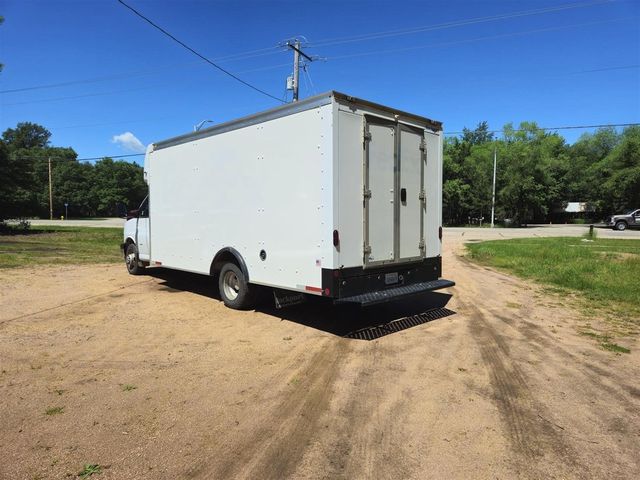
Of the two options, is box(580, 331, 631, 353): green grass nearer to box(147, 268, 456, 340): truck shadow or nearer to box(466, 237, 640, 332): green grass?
box(466, 237, 640, 332): green grass

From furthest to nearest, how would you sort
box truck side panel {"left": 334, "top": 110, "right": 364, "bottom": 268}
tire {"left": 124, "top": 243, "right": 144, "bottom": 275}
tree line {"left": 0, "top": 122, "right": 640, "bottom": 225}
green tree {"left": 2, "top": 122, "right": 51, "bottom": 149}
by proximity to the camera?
green tree {"left": 2, "top": 122, "right": 51, "bottom": 149} → tree line {"left": 0, "top": 122, "right": 640, "bottom": 225} → tire {"left": 124, "top": 243, "right": 144, "bottom": 275} → box truck side panel {"left": 334, "top": 110, "right": 364, "bottom": 268}

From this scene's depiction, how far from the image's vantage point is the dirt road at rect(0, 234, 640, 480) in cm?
320

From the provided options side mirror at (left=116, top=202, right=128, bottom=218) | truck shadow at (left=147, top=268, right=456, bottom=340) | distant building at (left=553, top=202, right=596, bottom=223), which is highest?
distant building at (left=553, top=202, right=596, bottom=223)

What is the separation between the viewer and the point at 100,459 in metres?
3.18

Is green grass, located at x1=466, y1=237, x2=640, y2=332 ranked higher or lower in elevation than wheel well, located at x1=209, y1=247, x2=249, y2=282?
lower

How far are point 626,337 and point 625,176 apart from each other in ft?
165

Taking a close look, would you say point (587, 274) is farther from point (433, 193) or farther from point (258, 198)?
point (258, 198)

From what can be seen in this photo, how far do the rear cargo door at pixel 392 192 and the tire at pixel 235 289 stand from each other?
87.4 inches

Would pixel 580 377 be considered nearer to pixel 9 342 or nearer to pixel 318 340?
pixel 318 340

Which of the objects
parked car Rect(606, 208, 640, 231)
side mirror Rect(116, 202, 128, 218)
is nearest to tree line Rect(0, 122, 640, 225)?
parked car Rect(606, 208, 640, 231)

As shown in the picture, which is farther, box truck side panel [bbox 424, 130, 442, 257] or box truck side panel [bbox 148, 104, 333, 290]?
box truck side panel [bbox 424, 130, 442, 257]

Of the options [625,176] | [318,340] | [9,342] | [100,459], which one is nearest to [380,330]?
[318,340]

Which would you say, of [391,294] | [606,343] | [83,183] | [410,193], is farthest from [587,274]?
[83,183]

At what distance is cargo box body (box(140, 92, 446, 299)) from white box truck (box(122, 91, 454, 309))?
0.02 m
